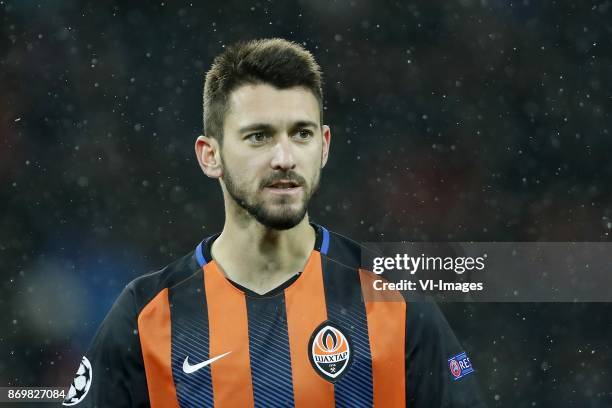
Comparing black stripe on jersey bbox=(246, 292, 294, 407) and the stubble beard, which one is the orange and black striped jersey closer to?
black stripe on jersey bbox=(246, 292, 294, 407)

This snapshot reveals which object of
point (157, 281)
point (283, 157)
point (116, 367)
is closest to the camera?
point (283, 157)

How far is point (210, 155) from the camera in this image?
13.2 ft

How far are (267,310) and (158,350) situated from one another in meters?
0.49

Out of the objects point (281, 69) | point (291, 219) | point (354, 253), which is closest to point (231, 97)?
point (281, 69)

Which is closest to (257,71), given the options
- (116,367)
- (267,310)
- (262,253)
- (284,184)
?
(284,184)

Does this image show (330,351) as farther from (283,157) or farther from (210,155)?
(210,155)

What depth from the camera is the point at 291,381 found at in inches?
150

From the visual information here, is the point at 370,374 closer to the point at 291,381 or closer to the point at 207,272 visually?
the point at 291,381

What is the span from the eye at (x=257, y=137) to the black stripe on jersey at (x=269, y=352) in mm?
678

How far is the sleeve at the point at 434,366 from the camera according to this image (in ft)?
12.8

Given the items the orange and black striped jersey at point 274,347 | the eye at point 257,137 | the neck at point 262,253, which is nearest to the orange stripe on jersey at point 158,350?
the orange and black striped jersey at point 274,347

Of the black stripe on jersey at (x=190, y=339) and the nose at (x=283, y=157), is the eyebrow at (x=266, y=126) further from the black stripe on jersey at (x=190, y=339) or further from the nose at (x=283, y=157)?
the black stripe on jersey at (x=190, y=339)

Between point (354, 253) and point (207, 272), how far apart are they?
65cm

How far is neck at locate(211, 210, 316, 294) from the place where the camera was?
3938 mm
